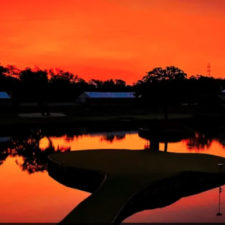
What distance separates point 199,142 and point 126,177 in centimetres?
2507

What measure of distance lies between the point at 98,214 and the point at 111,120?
193 ft

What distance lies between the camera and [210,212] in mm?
19078

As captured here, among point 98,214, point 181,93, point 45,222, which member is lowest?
point 45,222

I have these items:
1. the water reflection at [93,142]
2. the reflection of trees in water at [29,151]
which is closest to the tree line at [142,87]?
the water reflection at [93,142]

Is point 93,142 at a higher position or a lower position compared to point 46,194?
higher

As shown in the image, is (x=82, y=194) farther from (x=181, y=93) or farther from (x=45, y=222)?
(x=181, y=93)

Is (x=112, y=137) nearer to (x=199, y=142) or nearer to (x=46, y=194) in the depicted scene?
(x=199, y=142)

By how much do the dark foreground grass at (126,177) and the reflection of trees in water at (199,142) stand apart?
36.4 ft

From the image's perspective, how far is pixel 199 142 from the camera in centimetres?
4381

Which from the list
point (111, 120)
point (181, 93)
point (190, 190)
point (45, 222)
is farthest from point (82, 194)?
point (111, 120)

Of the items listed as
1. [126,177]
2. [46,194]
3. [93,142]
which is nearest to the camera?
[126,177]

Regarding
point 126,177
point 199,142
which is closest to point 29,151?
point 126,177

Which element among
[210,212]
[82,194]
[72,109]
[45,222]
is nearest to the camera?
[45,222]

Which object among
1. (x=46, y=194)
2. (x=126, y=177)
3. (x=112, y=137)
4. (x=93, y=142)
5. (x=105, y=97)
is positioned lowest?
(x=46, y=194)
